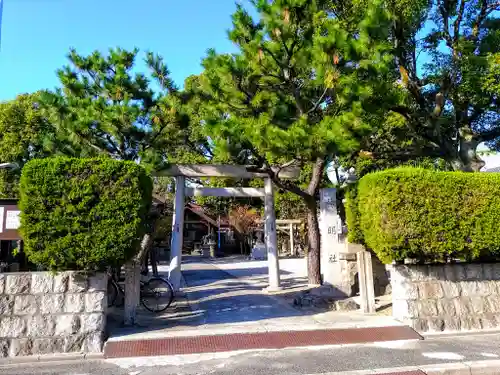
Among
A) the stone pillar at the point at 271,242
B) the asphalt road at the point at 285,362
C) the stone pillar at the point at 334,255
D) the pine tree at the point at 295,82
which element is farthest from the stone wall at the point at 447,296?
the stone pillar at the point at 271,242

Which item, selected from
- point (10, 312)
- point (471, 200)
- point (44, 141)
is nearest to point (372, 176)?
point (471, 200)

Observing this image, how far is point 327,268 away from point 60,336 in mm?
5491

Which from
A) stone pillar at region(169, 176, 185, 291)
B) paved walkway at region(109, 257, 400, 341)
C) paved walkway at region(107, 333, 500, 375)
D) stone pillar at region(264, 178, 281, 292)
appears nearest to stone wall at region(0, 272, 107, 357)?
paved walkway at region(109, 257, 400, 341)

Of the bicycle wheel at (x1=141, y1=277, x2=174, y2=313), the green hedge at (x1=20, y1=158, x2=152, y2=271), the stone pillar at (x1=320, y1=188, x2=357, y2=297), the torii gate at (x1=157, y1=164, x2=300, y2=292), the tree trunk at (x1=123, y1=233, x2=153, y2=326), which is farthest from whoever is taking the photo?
the torii gate at (x1=157, y1=164, x2=300, y2=292)

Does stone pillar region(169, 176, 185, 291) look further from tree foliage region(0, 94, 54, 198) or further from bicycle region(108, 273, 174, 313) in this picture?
tree foliage region(0, 94, 54, 198)

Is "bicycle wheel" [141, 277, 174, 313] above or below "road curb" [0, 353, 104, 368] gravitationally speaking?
above

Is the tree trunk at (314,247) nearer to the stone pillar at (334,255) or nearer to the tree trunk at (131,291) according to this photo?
the stone pillar at (334,255)

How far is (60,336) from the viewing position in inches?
208

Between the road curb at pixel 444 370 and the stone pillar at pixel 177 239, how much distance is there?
215 inches

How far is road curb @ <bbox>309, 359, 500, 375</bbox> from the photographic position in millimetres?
4525

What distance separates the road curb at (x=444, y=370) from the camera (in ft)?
14.8

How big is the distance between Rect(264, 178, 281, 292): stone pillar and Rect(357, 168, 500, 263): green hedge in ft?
12.7

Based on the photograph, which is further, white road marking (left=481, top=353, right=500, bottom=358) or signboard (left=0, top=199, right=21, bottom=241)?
signboard (left=0, top=199, right=21, bottom=241)

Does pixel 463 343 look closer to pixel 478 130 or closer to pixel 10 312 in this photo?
pixel 10 312
